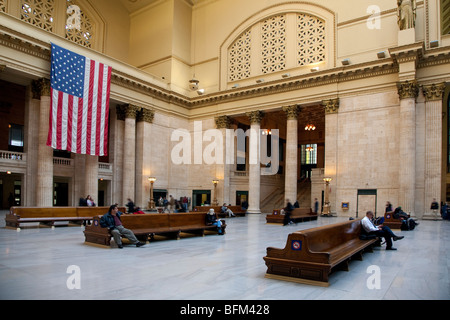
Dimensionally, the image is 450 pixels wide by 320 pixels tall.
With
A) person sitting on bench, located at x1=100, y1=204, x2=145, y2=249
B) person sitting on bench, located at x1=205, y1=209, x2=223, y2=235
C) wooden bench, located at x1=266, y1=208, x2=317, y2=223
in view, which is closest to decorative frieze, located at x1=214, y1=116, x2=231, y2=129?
wooden bench, located at x1=266, y1=208, x2=317, y2=223

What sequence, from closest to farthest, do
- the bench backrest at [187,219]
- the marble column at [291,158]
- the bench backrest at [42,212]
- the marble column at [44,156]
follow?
1. the bench backrest at [187,219]
2. the bench backrest at [42,212]
3. the marble column at [44,156]
4. the marble column at [291,158]

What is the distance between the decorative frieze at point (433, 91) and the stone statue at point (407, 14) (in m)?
3.91

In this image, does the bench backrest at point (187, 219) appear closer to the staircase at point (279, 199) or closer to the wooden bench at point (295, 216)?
the wooden bench at point (295, 216)

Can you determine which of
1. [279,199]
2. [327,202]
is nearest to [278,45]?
[327,202]

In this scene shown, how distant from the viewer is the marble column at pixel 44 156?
19.7m

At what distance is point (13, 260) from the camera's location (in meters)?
6.88

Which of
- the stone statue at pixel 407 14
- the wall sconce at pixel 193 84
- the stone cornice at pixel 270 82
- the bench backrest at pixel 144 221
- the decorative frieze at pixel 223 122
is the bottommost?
the bench backrest at pixel 144 221

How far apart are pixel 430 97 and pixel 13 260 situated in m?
22.9

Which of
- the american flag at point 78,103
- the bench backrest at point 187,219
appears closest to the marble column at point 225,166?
the american flag at point 78,103

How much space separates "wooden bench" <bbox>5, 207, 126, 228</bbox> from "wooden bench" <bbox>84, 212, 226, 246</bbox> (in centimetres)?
547

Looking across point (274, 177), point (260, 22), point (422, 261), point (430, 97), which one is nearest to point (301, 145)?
point (274, 177)

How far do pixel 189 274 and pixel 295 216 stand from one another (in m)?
13.4

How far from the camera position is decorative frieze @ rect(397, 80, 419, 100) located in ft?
67.3
